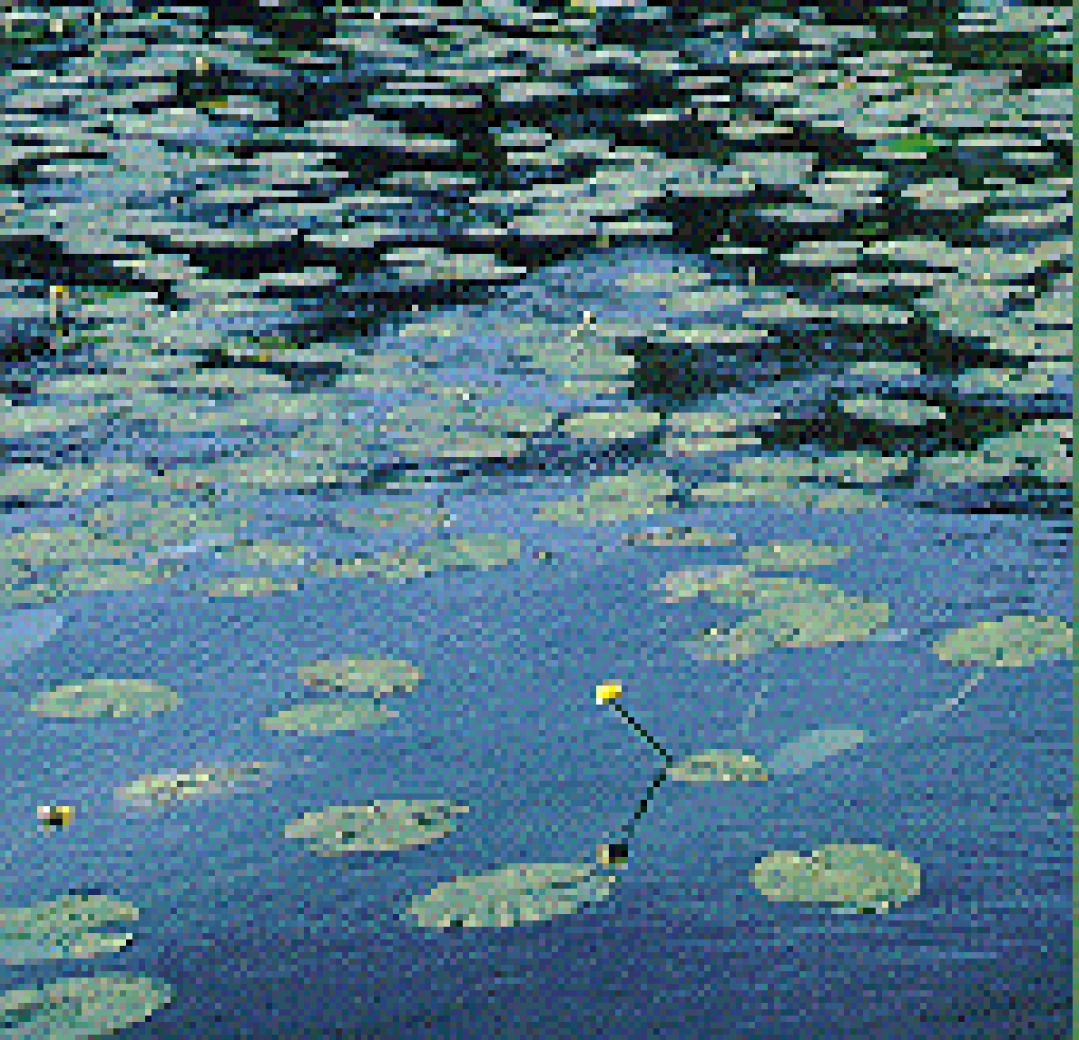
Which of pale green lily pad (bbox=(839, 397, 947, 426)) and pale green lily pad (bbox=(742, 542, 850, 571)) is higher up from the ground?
pale green lily pad (bbox=(839, 397, 947, 426))

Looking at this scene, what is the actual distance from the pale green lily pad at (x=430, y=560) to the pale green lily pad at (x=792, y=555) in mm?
348

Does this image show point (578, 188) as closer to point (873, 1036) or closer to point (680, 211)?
point (680, 211)

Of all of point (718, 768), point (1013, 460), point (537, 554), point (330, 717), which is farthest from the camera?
point (1013, 460)

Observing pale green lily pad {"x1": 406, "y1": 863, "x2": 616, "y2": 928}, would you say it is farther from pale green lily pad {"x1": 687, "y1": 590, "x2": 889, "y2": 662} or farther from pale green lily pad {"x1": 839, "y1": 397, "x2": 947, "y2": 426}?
pale green lily pad {"x1": 839, "y1": 397, "x2": 947, "y2": 426}

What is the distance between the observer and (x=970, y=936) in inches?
82.5

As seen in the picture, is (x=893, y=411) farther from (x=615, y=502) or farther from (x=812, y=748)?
(x=812, y=748)

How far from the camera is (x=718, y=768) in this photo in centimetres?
239

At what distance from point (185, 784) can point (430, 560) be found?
69 cm

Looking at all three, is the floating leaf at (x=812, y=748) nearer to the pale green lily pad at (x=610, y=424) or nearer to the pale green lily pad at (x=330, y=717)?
the pale green lily pad at (x=330, y=717)

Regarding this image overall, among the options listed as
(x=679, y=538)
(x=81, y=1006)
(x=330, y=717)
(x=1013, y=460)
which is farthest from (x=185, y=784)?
(x=1013, y=460)

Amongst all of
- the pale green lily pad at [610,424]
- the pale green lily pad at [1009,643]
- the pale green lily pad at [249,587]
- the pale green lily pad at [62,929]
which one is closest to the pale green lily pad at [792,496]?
the pale green lily pad at [610,424]

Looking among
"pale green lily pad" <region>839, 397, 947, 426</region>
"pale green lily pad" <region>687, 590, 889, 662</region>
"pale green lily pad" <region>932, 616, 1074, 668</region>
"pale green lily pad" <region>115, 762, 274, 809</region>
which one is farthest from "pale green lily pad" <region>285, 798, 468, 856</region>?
"pale green lily pad" <region>839, 397, 947, 426</region>

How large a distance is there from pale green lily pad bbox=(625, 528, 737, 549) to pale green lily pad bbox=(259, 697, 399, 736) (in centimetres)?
62

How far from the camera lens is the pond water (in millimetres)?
2090
